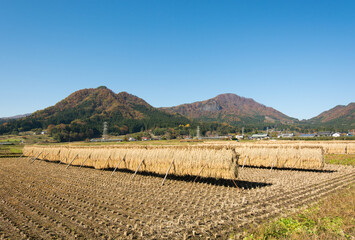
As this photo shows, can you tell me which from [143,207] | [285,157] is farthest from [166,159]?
[285,157]

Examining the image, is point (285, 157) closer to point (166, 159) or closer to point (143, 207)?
point (166, 159)

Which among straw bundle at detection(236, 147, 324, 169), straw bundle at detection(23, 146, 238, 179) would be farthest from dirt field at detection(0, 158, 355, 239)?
straw bundle at detection(236, 147, 324, 169)

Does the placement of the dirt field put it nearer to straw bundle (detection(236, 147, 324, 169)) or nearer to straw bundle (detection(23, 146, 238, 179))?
straw bundle (detection(23, 146, 238, 179))

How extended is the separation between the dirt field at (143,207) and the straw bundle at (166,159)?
1217 mm

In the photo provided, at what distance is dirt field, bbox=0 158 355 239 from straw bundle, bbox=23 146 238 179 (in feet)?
3.99

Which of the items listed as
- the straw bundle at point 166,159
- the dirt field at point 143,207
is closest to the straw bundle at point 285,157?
the dirt field at point 143,207

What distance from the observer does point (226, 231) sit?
8031 mm

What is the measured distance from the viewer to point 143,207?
10820mm

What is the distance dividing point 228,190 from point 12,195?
493 inches

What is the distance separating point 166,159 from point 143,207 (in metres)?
7.98

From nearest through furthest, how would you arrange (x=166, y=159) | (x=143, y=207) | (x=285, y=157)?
(x=143, y=207) → (x=166, y=159) → (x=285, y=157)

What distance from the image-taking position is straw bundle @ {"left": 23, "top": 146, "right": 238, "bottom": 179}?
1586cm

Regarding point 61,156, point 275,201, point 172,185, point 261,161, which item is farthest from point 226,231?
point 61,156

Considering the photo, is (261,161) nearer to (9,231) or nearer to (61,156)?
(9,231)
